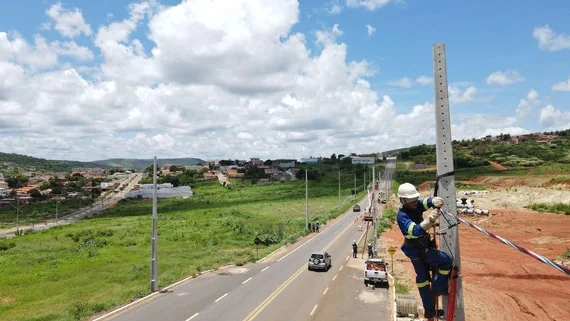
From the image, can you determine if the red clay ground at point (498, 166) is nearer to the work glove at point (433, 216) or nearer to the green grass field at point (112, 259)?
the green grass field at point (112, 259)

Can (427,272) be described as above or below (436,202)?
below

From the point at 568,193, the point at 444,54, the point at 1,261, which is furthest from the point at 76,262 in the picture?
the point at 568,193

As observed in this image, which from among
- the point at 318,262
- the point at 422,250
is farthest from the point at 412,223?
the point at 318,262

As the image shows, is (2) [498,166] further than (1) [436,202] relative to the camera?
Yes

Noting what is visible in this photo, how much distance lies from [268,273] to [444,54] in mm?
30173

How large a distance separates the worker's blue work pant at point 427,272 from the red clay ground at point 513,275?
59.0 feet

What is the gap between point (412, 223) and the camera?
4590mm

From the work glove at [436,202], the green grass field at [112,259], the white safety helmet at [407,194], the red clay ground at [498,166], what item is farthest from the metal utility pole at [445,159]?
the red clay ground at [498,166]

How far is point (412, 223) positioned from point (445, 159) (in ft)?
2.68

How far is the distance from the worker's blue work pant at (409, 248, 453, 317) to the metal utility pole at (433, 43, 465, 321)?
11cm

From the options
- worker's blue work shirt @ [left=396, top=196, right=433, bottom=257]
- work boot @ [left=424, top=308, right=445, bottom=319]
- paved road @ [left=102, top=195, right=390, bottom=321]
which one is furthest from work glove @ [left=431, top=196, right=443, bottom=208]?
paved road @ [left=102, top=195, right=390, bottom=321]

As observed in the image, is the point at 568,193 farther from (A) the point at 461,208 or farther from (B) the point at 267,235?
(B) the point at 267,235

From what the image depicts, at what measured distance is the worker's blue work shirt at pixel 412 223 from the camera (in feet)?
14.5

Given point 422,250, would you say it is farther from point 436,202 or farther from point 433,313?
point 436,202
